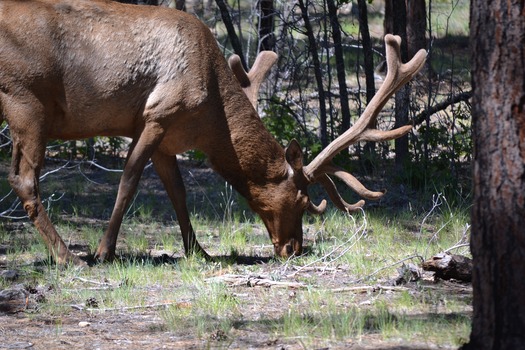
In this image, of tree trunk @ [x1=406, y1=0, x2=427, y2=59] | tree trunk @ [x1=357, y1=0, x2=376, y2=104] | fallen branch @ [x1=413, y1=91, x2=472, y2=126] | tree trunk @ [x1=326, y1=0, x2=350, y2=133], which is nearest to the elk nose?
fallen branch @ [x1=413, y1=91, x2=472, y2=126]

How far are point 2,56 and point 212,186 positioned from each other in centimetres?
464

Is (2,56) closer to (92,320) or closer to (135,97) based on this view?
(135,97)

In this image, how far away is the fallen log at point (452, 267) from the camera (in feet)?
22.2

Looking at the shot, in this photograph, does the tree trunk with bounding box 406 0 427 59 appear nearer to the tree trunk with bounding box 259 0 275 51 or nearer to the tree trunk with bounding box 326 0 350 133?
the tree trunk with bounding box 326 0 350 133

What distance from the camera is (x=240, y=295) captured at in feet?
21.1

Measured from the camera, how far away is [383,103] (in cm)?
787

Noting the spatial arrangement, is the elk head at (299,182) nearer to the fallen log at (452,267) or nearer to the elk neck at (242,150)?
the elk neck at (242,150)

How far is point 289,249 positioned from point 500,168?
380 cm

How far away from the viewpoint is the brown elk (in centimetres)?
721

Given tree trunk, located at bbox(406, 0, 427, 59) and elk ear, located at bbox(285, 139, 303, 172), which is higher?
tree trunk, located at bbox(406, 0, 427, 59)

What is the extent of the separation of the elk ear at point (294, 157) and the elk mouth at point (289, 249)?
2.01 ft

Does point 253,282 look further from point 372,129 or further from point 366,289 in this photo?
point 372,129

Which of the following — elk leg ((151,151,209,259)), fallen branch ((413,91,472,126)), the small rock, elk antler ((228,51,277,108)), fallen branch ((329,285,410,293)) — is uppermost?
elk antler ((228,51,277,108))

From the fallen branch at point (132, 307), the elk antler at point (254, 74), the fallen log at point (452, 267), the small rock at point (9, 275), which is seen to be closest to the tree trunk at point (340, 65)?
the elk antler at point (254, 74)
